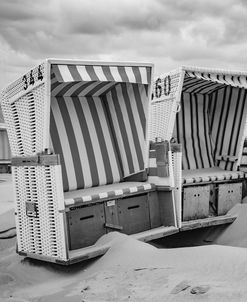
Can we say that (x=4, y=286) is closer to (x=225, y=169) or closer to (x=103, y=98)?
(x=103, y=98)

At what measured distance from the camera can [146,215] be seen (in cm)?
694

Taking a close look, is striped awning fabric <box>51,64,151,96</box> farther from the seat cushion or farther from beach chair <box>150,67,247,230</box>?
the seat cushion

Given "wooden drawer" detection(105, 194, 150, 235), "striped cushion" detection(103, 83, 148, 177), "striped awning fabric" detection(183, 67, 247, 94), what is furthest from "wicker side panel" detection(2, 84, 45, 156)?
"striped awning fabric" detection(183, 67, 247, 94)

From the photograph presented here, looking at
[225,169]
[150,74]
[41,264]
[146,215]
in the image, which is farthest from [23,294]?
[225,169]

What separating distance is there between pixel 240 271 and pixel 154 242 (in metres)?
3.28

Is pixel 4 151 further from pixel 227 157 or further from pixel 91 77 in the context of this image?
pixel 91 77

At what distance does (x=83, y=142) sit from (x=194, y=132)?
3.15 m

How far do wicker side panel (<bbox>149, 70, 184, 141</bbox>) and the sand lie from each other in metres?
2.05

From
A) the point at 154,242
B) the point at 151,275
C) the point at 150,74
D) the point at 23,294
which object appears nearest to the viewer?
the point at 151,275

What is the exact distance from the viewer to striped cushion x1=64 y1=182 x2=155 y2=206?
6012mm

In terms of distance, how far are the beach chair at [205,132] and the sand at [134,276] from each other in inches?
71.2

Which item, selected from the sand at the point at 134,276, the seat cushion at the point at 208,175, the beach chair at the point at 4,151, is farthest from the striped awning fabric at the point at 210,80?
the beach chair at the point at 4,151

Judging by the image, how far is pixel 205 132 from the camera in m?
9.79

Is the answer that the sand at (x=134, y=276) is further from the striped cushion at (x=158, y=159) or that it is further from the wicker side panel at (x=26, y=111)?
the wicker side panel at (x=26, y=111)
